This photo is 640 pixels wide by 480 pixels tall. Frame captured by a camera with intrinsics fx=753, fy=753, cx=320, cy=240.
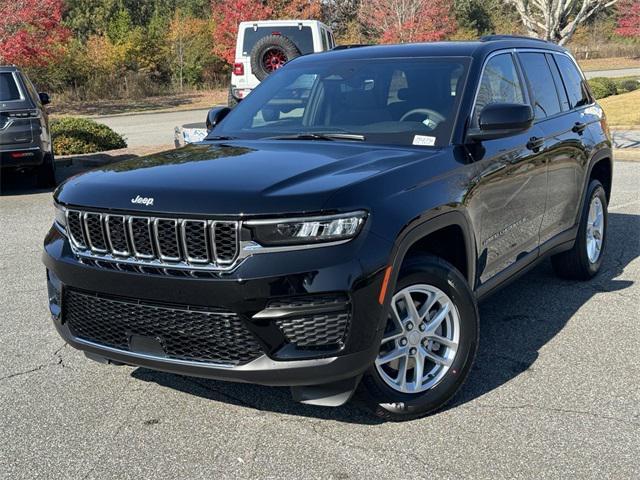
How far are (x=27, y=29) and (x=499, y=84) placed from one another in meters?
23.5

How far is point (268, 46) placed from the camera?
14945mm

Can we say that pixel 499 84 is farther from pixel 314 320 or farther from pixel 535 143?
pixel 314 320

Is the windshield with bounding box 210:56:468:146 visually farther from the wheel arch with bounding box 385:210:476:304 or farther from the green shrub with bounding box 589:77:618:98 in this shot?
the green shrub with bounding box 589:77:618:98

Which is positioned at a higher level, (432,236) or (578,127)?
(578,127)

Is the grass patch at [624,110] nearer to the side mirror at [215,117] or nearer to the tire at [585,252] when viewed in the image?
the tire at [585,252]

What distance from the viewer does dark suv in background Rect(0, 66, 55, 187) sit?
10633mm

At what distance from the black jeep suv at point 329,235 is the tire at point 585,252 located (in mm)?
1049

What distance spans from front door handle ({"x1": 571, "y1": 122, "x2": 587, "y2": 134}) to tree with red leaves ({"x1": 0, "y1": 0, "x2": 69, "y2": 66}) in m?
21.0

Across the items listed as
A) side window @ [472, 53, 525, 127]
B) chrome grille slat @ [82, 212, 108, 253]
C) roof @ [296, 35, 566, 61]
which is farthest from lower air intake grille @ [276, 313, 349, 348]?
roof @ [296, 35, 566, 61]

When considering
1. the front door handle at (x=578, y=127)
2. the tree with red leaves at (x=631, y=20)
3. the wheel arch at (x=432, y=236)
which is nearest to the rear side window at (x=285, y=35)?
the front door handle at (x=578, y=127)

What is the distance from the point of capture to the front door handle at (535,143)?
4.86 m

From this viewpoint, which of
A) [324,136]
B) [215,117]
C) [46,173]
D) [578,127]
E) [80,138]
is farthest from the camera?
[80,138]

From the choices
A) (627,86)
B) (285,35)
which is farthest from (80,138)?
(627,86)

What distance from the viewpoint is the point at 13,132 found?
34.9 ft
